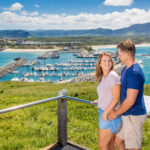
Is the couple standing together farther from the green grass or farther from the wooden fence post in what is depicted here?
the green grass

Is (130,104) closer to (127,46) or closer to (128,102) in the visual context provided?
(128,102)

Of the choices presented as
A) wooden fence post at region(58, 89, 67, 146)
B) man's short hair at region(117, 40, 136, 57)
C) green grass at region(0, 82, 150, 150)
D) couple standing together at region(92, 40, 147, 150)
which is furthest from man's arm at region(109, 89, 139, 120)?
green grass at region(0, 82, 150, 150)

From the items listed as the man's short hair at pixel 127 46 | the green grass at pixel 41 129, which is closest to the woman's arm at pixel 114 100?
the man's short hair at pixel 127 46

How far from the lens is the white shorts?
1.83m

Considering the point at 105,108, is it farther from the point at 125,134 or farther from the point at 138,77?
the point at 138,77

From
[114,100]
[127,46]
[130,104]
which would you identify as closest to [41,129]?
[114,100]

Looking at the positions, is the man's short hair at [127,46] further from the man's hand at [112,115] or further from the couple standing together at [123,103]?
the man's hand at [112,115]

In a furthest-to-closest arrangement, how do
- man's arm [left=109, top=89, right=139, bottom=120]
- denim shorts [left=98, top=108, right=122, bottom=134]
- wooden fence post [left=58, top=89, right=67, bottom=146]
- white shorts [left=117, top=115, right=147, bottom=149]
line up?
wooden fence post [left=58, top=89, right=67, bottom=146] → denim shorts [left=98, top=108, right=122, bottom=134] → white shorts [left=117, top=115, right=147, bottom=149] → man's arm [left=109, top=89, right=139, bottom=120]

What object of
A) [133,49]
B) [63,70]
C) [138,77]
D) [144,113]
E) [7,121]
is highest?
[133,49]

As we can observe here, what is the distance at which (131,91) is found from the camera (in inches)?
66.8

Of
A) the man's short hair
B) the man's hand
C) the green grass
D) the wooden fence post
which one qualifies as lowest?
the green grass

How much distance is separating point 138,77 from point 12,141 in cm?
268

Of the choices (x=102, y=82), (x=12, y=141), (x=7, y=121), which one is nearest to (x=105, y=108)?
(x=102, y=82)

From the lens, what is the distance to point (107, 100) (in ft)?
6.51
